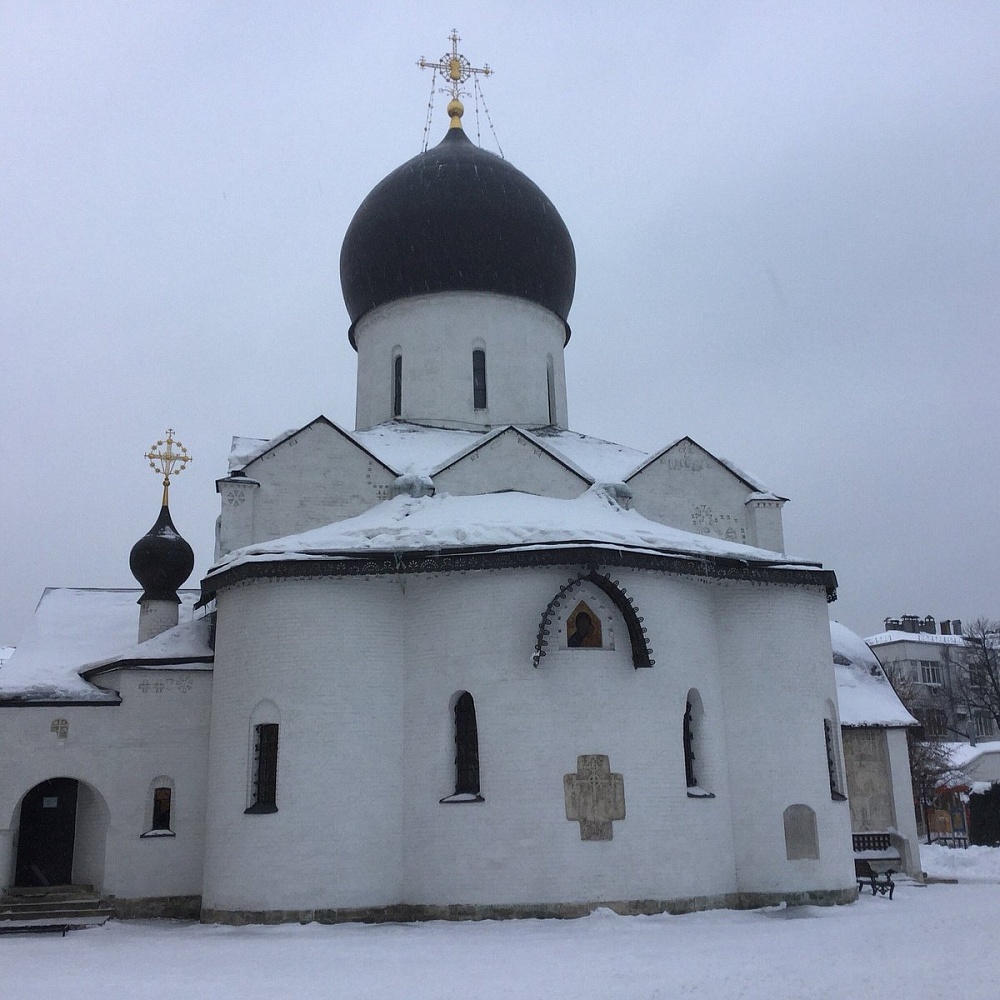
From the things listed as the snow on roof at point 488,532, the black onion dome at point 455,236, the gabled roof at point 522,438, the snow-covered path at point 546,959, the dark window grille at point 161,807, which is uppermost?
the black onion dome at point 455,236

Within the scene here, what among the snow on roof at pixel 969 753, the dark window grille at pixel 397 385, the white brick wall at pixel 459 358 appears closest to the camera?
the white brick wall at pixel 459 358

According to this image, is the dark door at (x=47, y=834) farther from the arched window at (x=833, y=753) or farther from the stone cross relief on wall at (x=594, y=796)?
the arched window at (x=833, y=753)

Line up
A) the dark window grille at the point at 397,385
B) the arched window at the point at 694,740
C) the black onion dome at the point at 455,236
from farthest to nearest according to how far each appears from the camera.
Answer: the dark window grille at the point at 397,385, the black onion dome at the point at 455,236, the arched window at the point at 694,740

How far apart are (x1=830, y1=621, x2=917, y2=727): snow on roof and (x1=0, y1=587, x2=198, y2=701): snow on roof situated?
35.5 ft

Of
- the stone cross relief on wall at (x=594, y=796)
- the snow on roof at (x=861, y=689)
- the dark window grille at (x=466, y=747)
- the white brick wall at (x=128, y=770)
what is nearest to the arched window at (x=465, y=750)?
the dark window grille at (x=466, y=747)

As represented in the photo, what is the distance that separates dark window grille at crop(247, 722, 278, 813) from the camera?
41.7ft

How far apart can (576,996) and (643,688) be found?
557 cm

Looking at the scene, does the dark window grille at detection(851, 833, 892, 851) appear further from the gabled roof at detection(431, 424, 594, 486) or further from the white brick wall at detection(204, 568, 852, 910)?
the gabled roof at detection(431, 424, 594, 486)

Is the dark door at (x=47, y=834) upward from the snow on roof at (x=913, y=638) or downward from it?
downward

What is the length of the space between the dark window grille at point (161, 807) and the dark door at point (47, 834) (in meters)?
1.60

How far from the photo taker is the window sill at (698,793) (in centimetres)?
1277

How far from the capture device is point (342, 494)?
15.3m

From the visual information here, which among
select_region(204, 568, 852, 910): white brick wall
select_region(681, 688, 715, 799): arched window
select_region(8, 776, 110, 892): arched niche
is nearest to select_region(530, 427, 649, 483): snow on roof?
select_region(204, 568, 852, 910): white brick wall

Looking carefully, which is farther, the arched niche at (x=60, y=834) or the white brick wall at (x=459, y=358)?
the white brick wall at (x=459, y=358)
